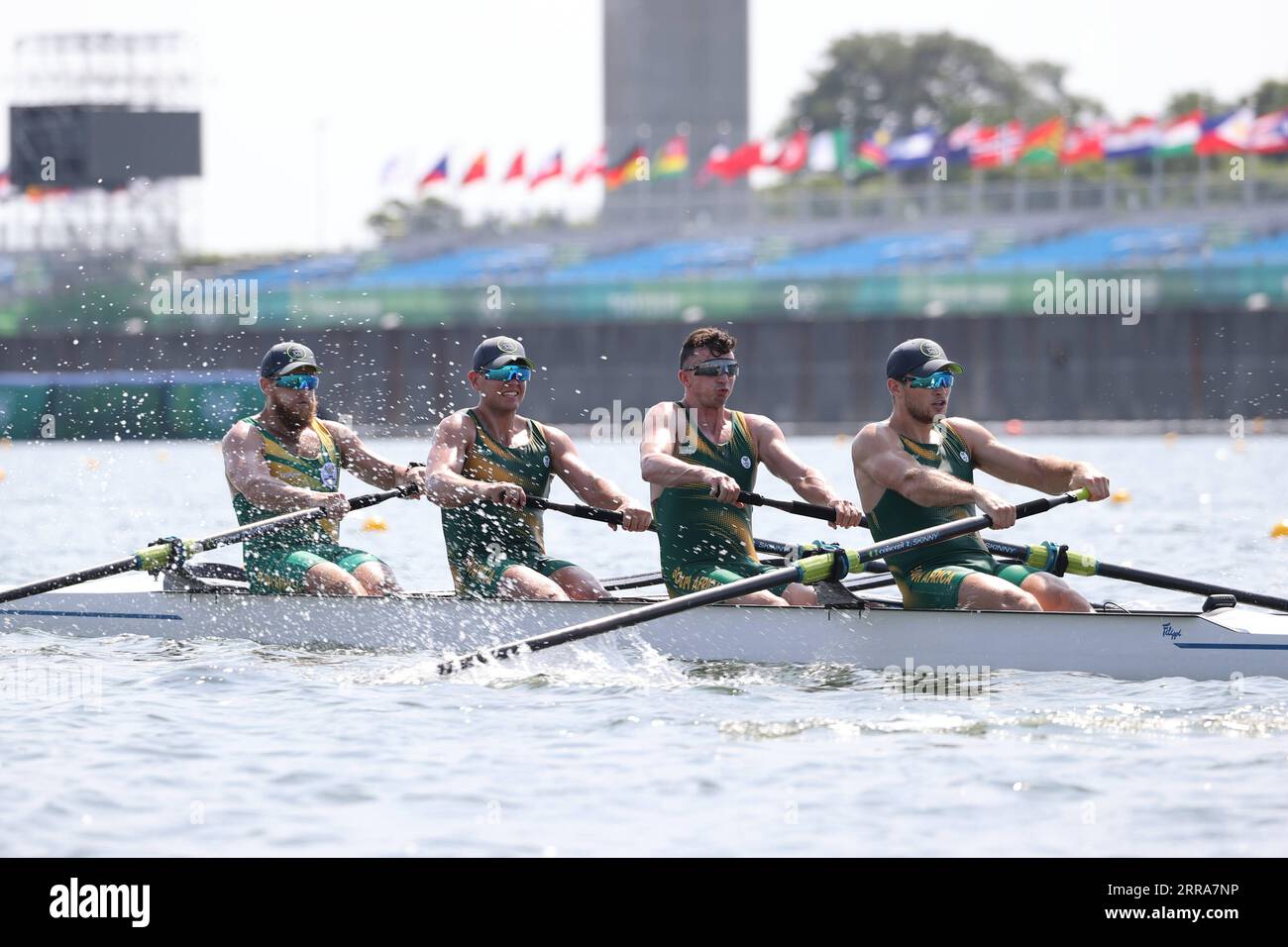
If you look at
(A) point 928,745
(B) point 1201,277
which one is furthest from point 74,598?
(B) point 1201,277

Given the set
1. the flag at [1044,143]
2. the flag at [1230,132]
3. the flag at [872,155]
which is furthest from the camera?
the flag at [872,155]

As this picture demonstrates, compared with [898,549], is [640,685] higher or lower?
lower

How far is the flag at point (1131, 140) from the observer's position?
2056 inches

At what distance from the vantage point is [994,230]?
53344 mm

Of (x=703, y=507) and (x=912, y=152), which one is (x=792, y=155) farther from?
(x=703, y=507)

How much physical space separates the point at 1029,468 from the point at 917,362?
0.81 meters

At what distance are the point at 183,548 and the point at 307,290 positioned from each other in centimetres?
3943

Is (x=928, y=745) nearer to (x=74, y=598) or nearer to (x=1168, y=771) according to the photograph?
(x=1168, y=771)

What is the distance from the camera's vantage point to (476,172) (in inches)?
2190

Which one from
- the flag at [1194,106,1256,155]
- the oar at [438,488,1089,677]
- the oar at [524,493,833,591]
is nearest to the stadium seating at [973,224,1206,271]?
the flag at [1194,106,1256,155]

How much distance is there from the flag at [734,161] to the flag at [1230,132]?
498 inches

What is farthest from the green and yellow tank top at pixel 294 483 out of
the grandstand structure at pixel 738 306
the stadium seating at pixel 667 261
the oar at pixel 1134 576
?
the stadium seating at pixel 667 261

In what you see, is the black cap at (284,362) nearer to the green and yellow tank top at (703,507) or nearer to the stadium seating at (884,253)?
the green and yellow tank top at (703,507)

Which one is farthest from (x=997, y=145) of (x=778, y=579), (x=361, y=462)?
(x=778, y=579)
